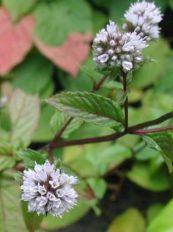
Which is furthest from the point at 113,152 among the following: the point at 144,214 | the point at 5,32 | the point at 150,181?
the point at 5,32

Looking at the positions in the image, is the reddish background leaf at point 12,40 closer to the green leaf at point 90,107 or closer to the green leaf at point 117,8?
the green leaf at point 117,8

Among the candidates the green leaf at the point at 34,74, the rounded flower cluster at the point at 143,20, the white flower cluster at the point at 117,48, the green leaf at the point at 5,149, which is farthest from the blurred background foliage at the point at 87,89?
the white flower cluster at the point at 117,48

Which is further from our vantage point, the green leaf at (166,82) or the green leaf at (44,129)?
the green leaf at (166,82)

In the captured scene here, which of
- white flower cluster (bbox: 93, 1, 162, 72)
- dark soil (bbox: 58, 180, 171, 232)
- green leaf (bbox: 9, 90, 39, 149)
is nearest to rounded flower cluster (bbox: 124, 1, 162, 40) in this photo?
white flower cluster (bbox: 93, 1, 162, 72)

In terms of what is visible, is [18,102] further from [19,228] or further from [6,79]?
[6,79]

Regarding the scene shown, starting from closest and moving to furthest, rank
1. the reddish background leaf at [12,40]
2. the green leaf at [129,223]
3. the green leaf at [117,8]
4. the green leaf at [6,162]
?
the green leaf at [6,162] → the green leaf at [129,223] → the reddish background leaf at [12,40] → the green leaf at [117,8]

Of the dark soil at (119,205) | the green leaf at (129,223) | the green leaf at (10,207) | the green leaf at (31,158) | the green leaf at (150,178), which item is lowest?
the dark soil at (119,205)
